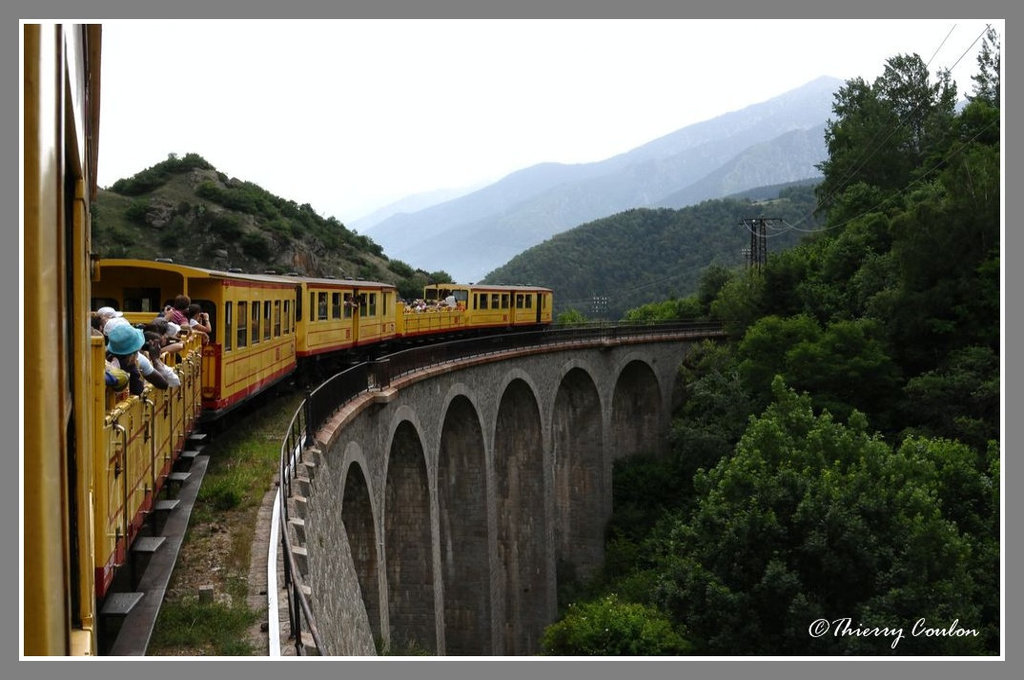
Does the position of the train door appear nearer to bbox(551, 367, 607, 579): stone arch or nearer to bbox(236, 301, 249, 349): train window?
bbox(236, 301, 249, 349): train window

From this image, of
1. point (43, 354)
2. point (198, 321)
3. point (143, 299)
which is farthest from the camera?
point (143, 299)

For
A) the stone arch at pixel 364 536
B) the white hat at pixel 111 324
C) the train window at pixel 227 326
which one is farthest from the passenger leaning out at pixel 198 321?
the stone arch at pixel 364 536

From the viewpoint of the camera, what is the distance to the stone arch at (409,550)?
1953 cm

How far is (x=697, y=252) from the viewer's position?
105 m

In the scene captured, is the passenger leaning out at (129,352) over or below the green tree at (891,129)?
below

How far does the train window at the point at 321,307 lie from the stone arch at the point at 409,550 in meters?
3.24

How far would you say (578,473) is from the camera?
35625mm

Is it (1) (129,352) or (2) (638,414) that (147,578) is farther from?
(2) (638,414)

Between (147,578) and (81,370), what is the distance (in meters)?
4.07

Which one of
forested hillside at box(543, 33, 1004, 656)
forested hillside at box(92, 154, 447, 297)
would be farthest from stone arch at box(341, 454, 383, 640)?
forested hillside at box(92, 154, 447, 297)

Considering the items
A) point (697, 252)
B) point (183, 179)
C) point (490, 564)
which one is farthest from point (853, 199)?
point (697, 252)

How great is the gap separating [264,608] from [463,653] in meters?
18.4

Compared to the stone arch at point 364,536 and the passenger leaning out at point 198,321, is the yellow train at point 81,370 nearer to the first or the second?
the passenger leaning out at point 198,321

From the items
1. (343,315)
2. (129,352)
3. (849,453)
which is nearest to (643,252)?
(849,453)
